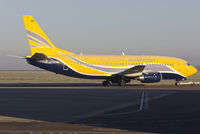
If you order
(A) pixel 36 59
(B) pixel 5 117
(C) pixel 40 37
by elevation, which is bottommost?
(B) pixel 5 117

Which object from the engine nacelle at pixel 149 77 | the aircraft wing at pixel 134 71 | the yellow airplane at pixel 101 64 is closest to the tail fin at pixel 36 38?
the yellow airplane at pixel 101 64

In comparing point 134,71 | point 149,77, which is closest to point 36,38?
point 134,71

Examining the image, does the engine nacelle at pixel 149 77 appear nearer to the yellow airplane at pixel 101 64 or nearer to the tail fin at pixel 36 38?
the yellow airplane at pixel 101 64

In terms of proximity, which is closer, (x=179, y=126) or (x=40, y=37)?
(x=179, y=126)

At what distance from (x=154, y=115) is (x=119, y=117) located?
195 centimetres

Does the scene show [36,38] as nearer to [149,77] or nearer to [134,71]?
[134,71]

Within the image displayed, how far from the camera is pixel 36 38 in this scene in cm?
4506

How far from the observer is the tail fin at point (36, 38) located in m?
44.9

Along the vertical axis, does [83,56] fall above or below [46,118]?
above

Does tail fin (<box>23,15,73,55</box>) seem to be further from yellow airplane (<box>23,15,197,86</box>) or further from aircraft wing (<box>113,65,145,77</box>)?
aircraft wing (<box>113,65,145,77</box>)

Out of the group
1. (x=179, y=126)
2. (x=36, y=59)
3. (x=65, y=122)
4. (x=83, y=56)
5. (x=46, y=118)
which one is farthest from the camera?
(x=83, y=56)

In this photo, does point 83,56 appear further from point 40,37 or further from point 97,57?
point 40,37

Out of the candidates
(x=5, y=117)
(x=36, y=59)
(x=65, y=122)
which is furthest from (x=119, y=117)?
(x=36, y=59)

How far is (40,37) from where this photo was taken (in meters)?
45.4
